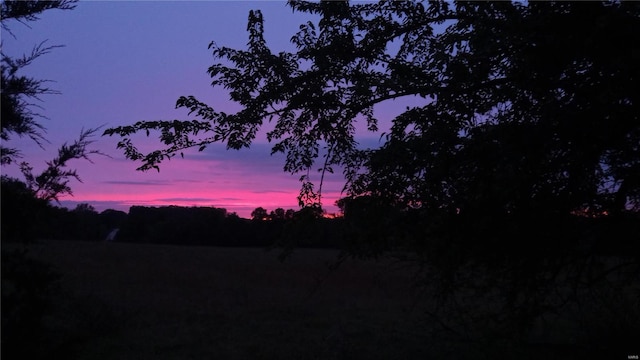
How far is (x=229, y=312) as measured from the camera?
47.0 ft

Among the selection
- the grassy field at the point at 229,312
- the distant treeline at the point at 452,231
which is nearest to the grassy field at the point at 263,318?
the grassy field at the point at 229,312

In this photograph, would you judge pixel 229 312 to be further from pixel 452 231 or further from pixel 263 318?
pixel 452 231

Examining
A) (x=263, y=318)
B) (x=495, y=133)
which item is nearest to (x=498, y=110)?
(x=495, y=133)

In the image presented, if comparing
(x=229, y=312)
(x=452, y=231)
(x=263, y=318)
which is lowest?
(x=263, y=318)

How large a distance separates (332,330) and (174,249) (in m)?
22.5

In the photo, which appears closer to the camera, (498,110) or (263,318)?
(498,110)

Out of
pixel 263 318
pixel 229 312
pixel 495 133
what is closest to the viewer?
pixel 495 133

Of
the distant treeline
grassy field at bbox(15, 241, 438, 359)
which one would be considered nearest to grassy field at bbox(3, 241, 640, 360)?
grassy field at bbox(15, 241, 438, 359)

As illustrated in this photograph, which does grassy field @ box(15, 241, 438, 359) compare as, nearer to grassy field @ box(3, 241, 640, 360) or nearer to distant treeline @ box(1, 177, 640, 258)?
grassy field @ box(3, 241, 640, 360)

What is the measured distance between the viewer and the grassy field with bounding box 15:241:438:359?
10.0 m

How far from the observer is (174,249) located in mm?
33156

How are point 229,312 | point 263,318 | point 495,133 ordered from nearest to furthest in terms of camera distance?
point 495,133, point 263,318, point 229,312

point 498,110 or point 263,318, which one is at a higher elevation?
point 498,110

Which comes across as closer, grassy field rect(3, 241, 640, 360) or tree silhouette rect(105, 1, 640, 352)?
tree silhouette rect(105, 1, 640, 352)
